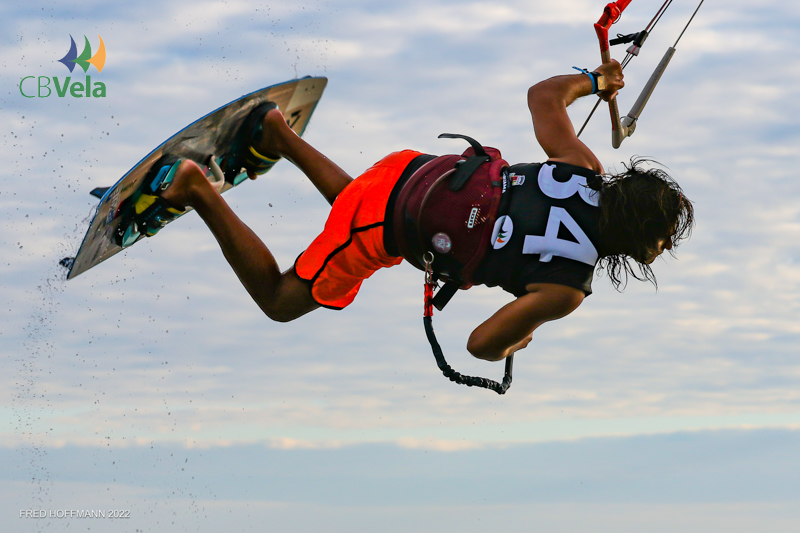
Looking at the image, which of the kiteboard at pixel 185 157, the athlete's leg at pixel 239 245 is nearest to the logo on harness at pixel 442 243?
the athlete's leg at pixel 239 245

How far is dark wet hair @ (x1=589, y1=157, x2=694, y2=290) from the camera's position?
15.9 ft

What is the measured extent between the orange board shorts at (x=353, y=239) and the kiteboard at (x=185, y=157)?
1.31 m

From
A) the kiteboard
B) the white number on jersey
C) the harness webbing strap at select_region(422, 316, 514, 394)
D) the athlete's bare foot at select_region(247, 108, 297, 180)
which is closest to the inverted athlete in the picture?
the white number on jersey

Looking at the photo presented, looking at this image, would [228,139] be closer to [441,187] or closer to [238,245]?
[238,245]

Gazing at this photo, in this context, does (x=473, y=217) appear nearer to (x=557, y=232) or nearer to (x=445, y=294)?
(x=557, y=232)

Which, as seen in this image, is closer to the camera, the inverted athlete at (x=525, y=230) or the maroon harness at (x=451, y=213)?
the inverted athlete at (x=525, y=230)

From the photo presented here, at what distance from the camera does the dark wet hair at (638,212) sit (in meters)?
4.86

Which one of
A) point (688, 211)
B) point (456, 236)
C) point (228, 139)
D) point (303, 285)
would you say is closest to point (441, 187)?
point (456, 236)

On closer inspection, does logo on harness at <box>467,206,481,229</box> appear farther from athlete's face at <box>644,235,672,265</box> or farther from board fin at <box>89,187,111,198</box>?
board fin at <box>89,187,111,198</box>

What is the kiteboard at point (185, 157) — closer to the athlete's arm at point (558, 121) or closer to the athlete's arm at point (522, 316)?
the athlete's arm at point (558, 121)

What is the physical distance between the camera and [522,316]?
4.88m

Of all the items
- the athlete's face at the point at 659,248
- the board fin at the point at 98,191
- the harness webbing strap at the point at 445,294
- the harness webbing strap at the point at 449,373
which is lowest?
the harness webbing strap at the point at 449,373

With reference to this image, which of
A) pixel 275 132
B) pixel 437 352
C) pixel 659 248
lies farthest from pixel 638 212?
pixel 275 132

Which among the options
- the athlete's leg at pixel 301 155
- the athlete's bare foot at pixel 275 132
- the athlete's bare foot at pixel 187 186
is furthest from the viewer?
the athlete's bare foot at pixel 275 132
